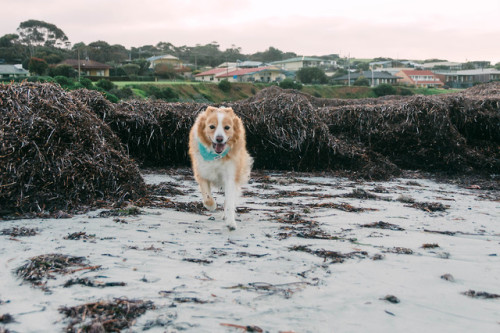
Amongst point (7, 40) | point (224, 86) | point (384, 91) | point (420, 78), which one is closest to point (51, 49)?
point (7, 40)

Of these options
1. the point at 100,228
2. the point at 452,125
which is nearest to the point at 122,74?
the point at 452,125

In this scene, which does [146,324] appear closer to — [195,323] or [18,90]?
[195,323]

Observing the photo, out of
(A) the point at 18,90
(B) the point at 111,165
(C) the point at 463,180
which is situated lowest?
(C) the point at 463,180

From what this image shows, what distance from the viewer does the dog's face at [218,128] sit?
17.9 ft

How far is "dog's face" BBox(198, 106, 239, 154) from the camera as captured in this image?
546 centimetres

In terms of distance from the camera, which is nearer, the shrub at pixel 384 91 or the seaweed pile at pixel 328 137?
the seaweed pile at pixel 328 137

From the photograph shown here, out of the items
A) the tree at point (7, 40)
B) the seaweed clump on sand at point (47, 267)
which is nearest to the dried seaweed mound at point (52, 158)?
the seaweed clump on sand at point (47, 267)

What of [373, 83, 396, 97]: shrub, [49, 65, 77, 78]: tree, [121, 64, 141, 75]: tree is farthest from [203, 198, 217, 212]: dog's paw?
[121, 64, 141, 75]: tree

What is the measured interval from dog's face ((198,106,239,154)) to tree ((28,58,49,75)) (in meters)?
58.2

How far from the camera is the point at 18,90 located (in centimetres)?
705

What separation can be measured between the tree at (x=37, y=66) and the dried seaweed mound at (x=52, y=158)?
182ft

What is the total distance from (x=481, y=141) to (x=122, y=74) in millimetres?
68316

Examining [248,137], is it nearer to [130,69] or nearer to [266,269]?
[266,269]

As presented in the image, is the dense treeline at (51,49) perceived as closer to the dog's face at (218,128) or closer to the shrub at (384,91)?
the shrub at (384,91)
